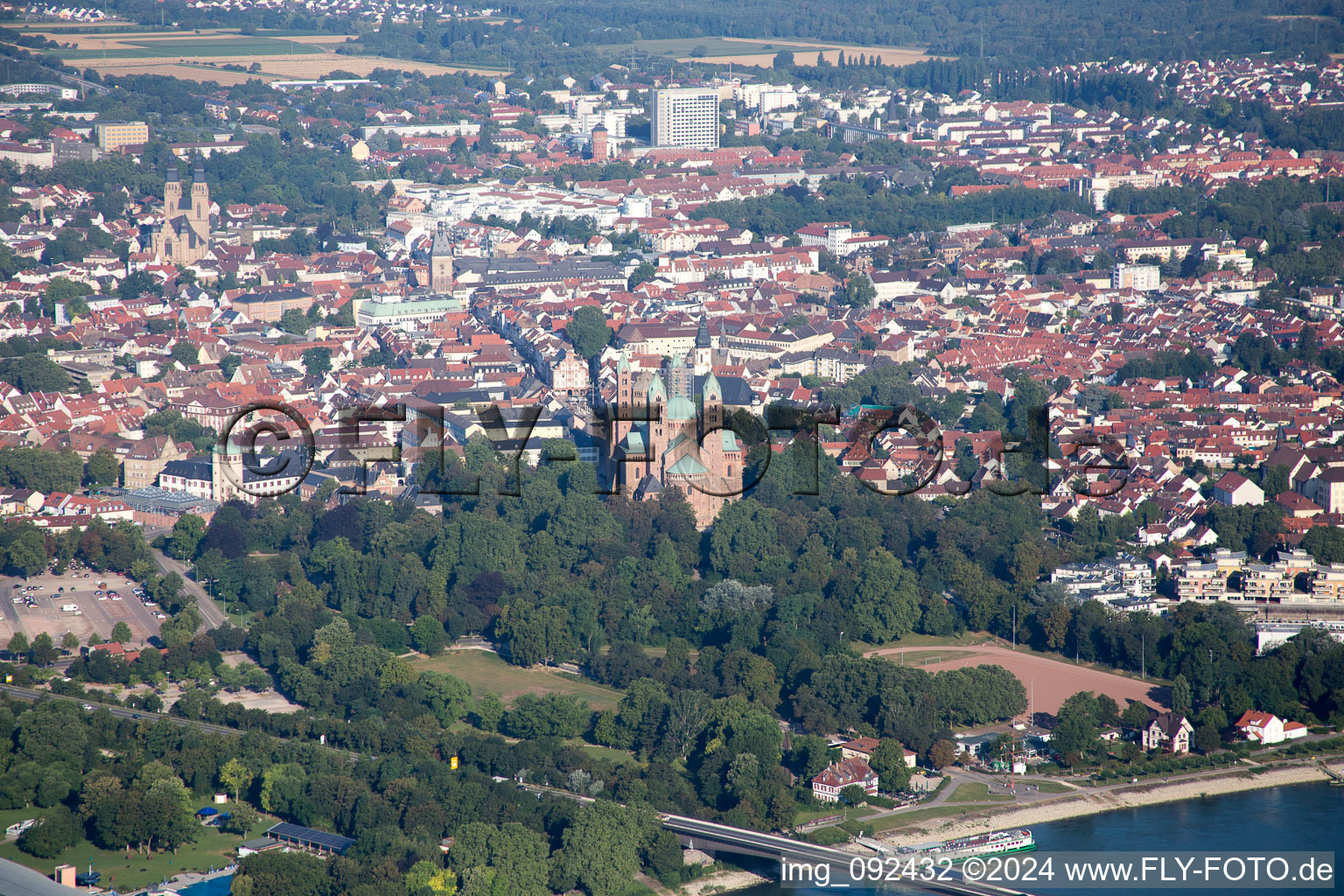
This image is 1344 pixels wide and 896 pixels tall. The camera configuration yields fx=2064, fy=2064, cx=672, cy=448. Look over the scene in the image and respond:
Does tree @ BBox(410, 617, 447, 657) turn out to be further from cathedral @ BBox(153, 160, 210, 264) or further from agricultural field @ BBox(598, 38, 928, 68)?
agricultural field @ BBox(598, 38, 928, 68)

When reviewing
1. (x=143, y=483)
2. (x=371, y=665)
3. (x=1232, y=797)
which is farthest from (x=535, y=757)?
(x=143, y=483)

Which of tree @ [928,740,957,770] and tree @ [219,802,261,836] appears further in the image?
tree @ [928,740,957,770]

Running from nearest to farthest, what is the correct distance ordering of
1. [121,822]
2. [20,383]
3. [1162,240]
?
[121,822] < [20,383] < [1162,240]

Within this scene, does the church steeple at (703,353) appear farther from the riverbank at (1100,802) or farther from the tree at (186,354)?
the riverbank at (1100,802)

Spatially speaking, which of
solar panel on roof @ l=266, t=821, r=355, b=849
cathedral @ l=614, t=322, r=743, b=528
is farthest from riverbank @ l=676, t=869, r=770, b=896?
cathedral @ l=614, t=322, r=743, b=528

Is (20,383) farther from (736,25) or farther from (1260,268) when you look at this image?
(736,25)

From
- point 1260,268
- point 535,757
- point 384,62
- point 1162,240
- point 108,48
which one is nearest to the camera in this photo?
point 535,757

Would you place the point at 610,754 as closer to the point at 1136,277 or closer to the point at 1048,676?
the point at 1048,676
